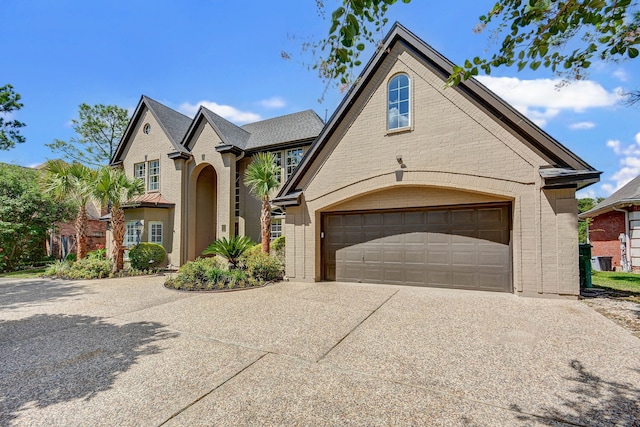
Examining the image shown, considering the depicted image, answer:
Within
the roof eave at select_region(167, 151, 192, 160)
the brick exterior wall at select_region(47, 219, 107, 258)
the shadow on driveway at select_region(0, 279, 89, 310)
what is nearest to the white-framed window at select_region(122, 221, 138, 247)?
the roof eave at select_region(167, 151, 192, 160)

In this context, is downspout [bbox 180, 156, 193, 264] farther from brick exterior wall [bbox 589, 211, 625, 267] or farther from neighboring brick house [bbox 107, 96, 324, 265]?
brick exterior wall [bbox 589, 211, 625, 267]

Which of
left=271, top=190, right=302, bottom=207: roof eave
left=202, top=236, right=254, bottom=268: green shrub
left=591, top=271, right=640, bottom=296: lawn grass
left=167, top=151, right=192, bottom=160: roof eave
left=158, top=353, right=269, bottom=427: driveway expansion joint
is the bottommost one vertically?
left=591, top=271, right=640, bottom=296: lawn grass

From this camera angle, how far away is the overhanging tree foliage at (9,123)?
18.4 meters

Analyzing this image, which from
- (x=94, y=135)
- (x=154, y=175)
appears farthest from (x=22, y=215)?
(x=94, y=135)

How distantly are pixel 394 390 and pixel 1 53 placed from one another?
2150 centimetres

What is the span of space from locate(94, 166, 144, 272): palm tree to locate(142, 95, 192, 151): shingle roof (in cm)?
408

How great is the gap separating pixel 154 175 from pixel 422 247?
16.5 m

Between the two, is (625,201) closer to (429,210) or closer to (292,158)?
(429,210)

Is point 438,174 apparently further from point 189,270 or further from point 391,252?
point 189,270

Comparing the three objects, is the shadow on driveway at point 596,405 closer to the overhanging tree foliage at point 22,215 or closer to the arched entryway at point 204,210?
the arched entryway at point 204,210

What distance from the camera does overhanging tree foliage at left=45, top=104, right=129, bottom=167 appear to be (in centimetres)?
2666

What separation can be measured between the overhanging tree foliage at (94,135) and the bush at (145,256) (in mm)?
19346

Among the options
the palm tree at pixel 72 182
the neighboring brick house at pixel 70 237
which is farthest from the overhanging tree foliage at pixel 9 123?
the palm tree at pixel 72 182

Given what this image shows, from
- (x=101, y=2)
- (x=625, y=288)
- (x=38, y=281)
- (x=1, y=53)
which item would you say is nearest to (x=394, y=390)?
(x=101, y=2)
